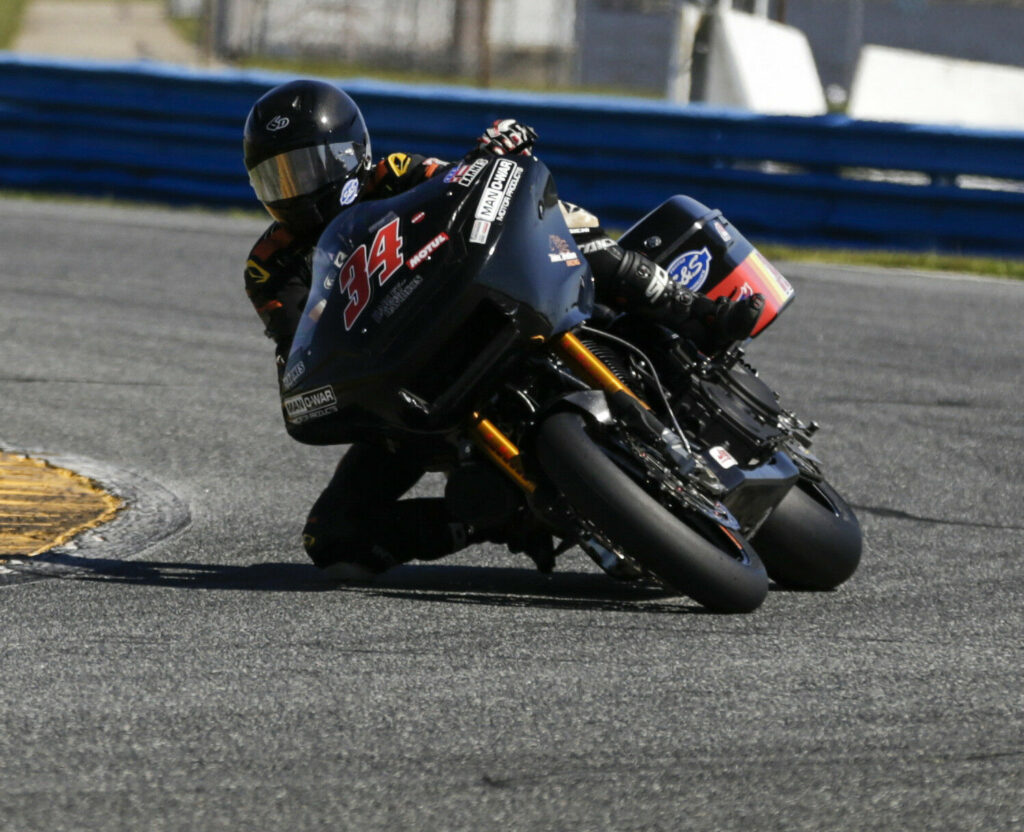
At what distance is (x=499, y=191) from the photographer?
4.43 metres

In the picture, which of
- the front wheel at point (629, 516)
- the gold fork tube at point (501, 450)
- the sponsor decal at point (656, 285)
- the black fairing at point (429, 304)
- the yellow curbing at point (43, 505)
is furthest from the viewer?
the yellow curbing at point (43, 505)

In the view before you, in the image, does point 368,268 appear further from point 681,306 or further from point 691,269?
point 691,269

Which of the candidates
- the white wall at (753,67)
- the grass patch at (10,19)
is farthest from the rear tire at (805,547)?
the grass patch at (10,19)

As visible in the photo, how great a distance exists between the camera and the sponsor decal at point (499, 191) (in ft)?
14.3

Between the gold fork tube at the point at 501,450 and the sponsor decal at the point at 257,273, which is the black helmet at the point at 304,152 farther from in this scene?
the gold fork tube at the point at 501,450

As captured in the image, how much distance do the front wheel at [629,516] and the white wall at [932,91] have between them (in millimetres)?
13593

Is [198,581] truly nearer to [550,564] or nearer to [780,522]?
[550,564]

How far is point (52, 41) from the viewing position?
37125 millimetres

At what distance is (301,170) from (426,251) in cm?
68

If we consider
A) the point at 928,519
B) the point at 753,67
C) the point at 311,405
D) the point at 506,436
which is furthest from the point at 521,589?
the point at 753,67

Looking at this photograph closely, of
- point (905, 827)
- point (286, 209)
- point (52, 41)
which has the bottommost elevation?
point (52, 41)

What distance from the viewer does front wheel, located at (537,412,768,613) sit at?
4191 millimetres

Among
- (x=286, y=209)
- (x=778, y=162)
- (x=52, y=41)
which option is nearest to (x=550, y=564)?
(x=286, y=209)

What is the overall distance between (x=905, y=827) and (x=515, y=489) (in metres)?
1.71
